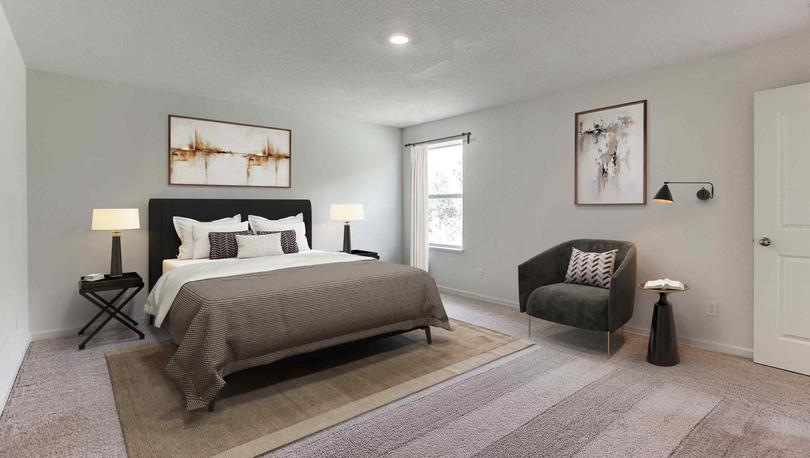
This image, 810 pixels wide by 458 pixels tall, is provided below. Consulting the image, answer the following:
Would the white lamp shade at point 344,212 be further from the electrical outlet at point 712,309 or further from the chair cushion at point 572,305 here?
the electrical outlet at point 712,309

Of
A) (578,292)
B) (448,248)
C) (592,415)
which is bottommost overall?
(592,415)

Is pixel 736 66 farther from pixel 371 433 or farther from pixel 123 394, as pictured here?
pixel 123 394

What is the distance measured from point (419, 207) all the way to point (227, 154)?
8.62ft

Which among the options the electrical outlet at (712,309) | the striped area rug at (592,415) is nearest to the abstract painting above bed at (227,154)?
the striped area rug at (592,415)

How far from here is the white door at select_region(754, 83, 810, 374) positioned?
9.84ft

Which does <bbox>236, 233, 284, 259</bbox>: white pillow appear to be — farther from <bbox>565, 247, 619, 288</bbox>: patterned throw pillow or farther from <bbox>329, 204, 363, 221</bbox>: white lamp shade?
<bbox>565, 247, 619, 288</bbox>: patterned throw pillow

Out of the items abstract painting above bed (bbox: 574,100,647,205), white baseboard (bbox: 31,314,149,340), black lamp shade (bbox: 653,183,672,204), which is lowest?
white baseboard (bbox: 31,314,149,340)

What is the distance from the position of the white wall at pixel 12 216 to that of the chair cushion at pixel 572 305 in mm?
3750

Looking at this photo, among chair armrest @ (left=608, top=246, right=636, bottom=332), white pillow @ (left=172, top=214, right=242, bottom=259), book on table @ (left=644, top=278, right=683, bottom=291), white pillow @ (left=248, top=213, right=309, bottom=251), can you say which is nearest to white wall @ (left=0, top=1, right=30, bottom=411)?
white pillow @ (left=172, top=214, right=242, bottom=259)

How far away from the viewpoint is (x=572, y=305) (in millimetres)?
3502

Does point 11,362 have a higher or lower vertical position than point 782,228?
lower

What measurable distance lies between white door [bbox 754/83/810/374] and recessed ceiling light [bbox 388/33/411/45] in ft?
8.63

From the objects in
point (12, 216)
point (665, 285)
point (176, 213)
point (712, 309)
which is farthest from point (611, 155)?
point (12, 216)

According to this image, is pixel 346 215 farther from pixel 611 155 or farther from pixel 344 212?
pixel 611 155
